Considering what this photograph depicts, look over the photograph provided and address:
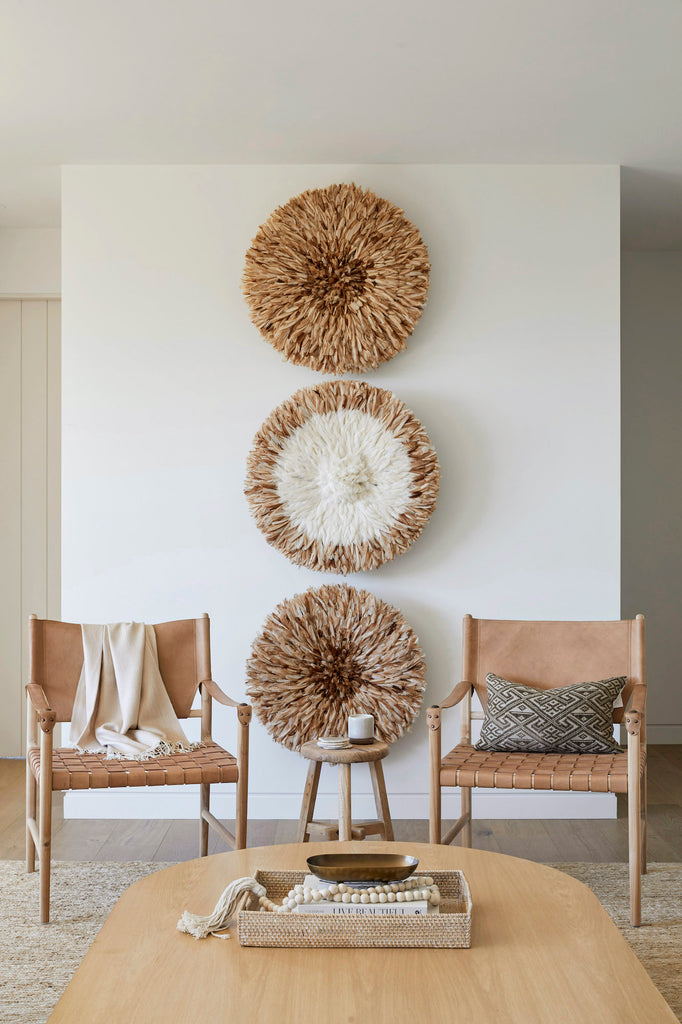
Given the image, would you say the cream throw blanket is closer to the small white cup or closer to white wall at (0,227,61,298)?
the small white cup

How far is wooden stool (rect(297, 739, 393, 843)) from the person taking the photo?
2.81 meters

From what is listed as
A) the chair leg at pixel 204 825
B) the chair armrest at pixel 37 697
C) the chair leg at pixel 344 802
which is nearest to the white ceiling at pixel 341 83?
the chair armrest at pixel 37 697

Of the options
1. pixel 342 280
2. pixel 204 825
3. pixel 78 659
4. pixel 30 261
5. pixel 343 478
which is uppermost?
pixel 30 261

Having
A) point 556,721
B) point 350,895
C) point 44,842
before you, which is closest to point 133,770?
point 44,842

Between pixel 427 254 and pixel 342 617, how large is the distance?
1.44 meters

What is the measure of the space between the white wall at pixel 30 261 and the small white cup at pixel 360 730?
2705mm

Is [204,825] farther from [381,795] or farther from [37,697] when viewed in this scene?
[37,697]

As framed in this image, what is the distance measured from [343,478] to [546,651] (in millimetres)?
989

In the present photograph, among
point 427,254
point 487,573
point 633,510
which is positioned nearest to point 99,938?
point 487,573

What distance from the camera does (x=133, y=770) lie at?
8.66ft

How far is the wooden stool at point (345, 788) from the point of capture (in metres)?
2.81

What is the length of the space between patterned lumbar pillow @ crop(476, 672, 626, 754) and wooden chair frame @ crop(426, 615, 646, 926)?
10cm

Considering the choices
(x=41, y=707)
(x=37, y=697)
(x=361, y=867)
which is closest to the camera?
(x=361, y=867)

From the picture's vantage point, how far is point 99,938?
163cm
